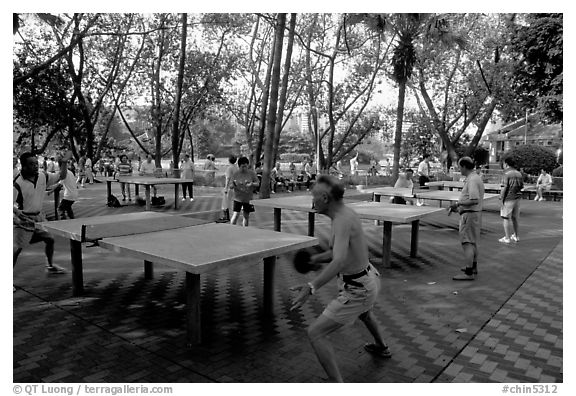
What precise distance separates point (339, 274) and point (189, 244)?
1.88 metres

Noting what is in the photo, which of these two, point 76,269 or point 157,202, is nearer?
point 76,269

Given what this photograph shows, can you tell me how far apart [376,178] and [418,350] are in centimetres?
2129

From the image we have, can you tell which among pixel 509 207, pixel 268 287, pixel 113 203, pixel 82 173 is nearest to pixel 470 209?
pixel 509 207

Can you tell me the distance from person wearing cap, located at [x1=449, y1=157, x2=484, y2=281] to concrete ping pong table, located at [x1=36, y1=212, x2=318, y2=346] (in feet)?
8.72

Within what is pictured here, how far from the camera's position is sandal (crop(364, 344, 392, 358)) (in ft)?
13.6

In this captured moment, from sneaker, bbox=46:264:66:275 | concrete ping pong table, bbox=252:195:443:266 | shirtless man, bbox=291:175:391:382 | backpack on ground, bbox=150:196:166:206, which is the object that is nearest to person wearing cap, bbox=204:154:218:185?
backpack on ground, bbox=150:196:166:206

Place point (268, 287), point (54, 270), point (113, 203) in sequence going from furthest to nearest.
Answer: point (113, 203) < point (54, 270) < point (268, 287)

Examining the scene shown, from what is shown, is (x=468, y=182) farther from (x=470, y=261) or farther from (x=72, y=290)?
(x=72, y=290)

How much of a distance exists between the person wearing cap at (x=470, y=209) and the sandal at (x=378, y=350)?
294 cm

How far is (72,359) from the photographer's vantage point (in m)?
4.08

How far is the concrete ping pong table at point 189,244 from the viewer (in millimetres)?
4301

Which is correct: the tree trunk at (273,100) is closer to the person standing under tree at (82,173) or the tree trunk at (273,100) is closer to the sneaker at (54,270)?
the sneaker at (54,270)

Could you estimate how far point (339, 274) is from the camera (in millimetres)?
3660

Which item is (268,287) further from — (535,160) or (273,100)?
(535,160)
